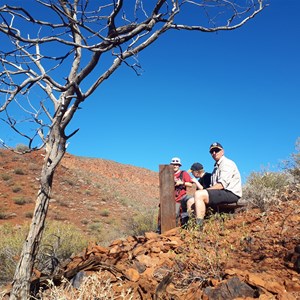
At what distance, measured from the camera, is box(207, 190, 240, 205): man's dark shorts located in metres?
7.19

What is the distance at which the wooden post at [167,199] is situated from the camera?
24.7 feet

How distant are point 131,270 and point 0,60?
2.79m

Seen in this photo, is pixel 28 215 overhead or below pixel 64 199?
below

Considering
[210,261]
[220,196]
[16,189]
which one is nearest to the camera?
[210,261]

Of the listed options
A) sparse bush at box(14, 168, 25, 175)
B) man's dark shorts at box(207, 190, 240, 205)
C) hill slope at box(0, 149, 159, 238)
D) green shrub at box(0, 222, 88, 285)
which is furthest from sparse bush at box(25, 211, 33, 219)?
man's dark shorts at box(207, 190, 240, 205)

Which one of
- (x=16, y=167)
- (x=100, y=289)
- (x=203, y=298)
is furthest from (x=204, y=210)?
(x=16, y=167)

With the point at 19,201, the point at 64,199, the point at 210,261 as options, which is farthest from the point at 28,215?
the point at 210,261

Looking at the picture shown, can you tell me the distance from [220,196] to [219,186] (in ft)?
0.63

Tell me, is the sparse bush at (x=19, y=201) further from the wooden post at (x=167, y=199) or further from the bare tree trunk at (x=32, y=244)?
the bare tree trunk at (x=32, y=244)

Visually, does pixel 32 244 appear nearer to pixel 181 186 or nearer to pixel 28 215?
pixel 181 186

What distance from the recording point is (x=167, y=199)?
7605 mm

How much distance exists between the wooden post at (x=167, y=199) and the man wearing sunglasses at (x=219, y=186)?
0.59 m

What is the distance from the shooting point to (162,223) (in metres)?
7.54

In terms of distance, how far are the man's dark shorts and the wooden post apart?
0.74 meters
